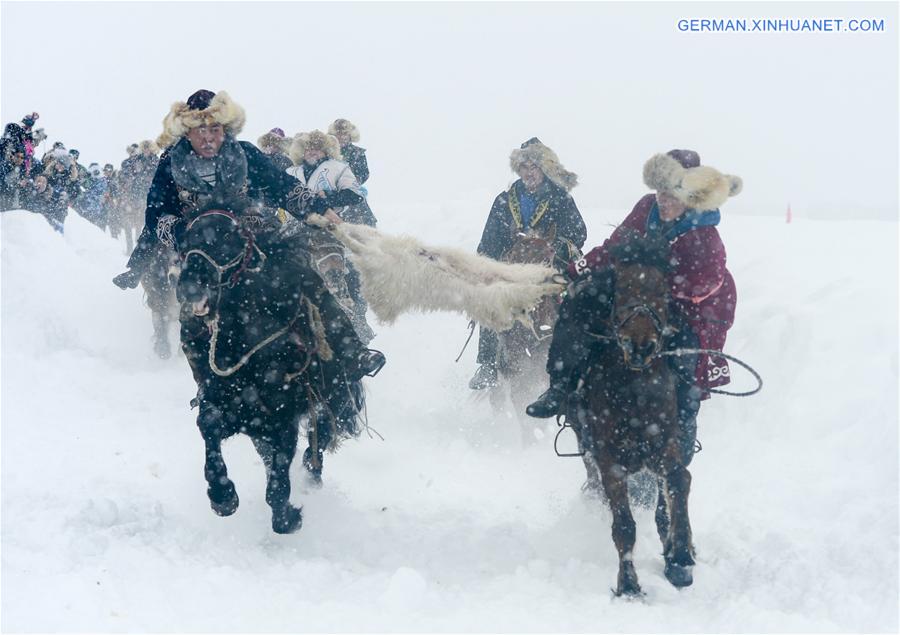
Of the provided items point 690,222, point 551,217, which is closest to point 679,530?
point 690,222

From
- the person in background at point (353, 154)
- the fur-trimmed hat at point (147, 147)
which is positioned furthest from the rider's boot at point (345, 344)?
the fur-trimmed hat at point (147, 147)

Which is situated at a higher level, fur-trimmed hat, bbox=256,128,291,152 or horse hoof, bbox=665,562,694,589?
fur-trimmed hat, bbox=256,128,291,152

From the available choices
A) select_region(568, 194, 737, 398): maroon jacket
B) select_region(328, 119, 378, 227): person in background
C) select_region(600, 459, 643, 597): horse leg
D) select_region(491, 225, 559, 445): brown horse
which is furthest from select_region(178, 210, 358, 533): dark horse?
select_region(328, 119, 378, 227): person in background

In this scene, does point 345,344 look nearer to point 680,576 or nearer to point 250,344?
point 250,344

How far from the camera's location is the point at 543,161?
695cm

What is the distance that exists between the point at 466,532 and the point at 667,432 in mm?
1734

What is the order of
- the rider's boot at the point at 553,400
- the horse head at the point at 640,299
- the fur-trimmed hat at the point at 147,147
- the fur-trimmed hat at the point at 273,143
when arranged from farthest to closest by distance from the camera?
the fur-trimmed hat at the point at 147,147
the fur-trimmed hat at the point at 273,143
the rider's boot at the point at 553,400
the horse head at the point at 640,299

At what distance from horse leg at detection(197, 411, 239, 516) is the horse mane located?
8.77 feet

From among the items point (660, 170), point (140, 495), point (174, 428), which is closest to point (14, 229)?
point (174, 428)

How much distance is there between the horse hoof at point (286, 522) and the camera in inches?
194

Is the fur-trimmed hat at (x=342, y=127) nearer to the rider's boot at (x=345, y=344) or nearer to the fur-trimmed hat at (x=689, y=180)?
the rider's boot at (x=345, y=344)

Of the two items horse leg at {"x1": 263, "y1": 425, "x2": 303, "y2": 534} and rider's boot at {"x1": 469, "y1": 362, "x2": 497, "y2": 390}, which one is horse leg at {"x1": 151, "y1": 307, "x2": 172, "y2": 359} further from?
horse leg at {"x1": 263, "y1": 425, "x2": 303, "y2": 534}

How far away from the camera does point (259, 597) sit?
425 centimetres

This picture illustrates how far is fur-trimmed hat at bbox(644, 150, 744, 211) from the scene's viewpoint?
14.9ft
